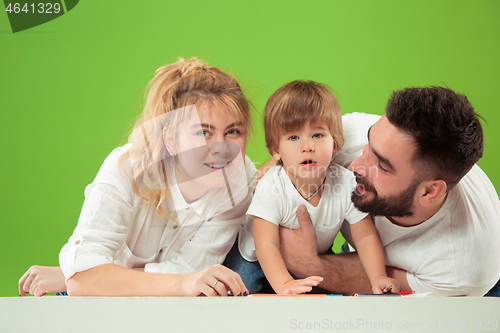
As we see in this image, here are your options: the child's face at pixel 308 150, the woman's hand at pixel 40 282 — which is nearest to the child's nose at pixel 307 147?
the child's face at pixel 308 150

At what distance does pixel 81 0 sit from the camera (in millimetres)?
A: 1291

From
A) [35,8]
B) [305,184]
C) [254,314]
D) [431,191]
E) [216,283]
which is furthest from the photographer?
[35,8]

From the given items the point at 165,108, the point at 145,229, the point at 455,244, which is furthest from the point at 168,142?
the point at 455,244

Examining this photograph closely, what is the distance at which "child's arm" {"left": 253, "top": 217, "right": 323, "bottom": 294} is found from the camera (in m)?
0.86

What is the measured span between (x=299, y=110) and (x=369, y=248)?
41 cm

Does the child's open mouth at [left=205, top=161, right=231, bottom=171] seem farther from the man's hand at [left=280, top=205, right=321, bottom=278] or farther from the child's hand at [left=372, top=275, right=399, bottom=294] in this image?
the child's hand at [left=372, top=275, right=399, bottom=294]

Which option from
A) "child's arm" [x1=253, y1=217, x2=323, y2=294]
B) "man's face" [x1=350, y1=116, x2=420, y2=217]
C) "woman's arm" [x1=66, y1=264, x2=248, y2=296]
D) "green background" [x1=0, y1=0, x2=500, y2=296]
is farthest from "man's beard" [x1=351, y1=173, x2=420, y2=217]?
"green background" [x1=0, y1=0, x2=500, y2=296]

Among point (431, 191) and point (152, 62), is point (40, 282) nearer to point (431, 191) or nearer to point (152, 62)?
point (152, 62)

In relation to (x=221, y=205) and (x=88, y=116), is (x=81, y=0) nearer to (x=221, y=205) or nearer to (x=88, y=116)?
A: (x=88, y=116)

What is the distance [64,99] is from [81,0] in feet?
1.17

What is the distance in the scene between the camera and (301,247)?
0.97m

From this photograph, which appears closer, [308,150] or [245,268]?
[308,150]

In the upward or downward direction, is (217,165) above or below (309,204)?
above

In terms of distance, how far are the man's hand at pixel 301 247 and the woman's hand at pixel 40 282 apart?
0.62 meters
